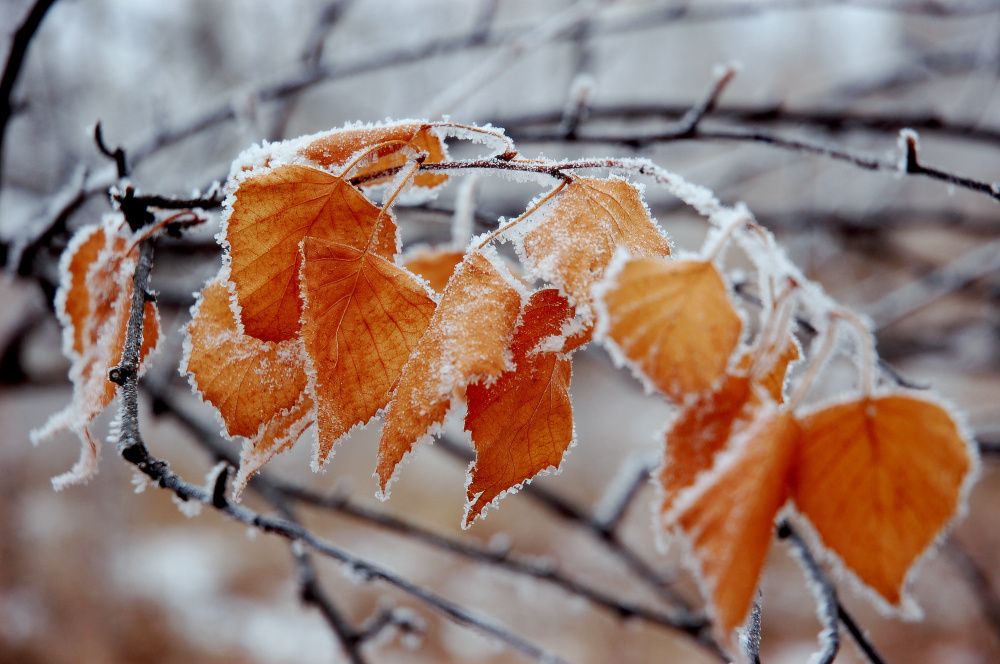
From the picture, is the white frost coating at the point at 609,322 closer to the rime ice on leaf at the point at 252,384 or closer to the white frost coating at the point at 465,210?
the rime ice on leaf at the point at 252,384

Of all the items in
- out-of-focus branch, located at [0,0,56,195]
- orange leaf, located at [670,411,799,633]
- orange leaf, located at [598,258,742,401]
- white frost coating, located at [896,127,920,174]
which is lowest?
orange leaf, located at [670,411,799,633]

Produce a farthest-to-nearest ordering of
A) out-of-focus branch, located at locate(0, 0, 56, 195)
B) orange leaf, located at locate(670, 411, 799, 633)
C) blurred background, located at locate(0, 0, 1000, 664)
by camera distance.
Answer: blurred background, located at locate(0, 0, 1000, 664) → out-of-focus branch, located at locate(0, 0, 56, 195) → orange leaf, located at locate(670, 411, 799, 633)

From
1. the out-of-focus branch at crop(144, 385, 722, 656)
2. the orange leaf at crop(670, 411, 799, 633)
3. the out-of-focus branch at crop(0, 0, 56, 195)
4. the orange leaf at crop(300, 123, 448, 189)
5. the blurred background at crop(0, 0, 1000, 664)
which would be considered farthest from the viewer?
the blurred background at crop(0, 0, 1000, 664)

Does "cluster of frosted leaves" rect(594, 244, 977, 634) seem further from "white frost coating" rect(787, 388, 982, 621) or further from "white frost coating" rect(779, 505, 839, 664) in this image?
"white frost coating" rect(779, 505, 839, 664)

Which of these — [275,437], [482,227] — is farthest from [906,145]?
[275,437]

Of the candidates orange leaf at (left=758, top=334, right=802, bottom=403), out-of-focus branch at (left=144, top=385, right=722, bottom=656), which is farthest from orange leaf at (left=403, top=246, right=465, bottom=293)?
out-of-focus branch at (left=144, top=385, right=722, bottom=656)

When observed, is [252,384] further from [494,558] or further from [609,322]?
[494,558]
